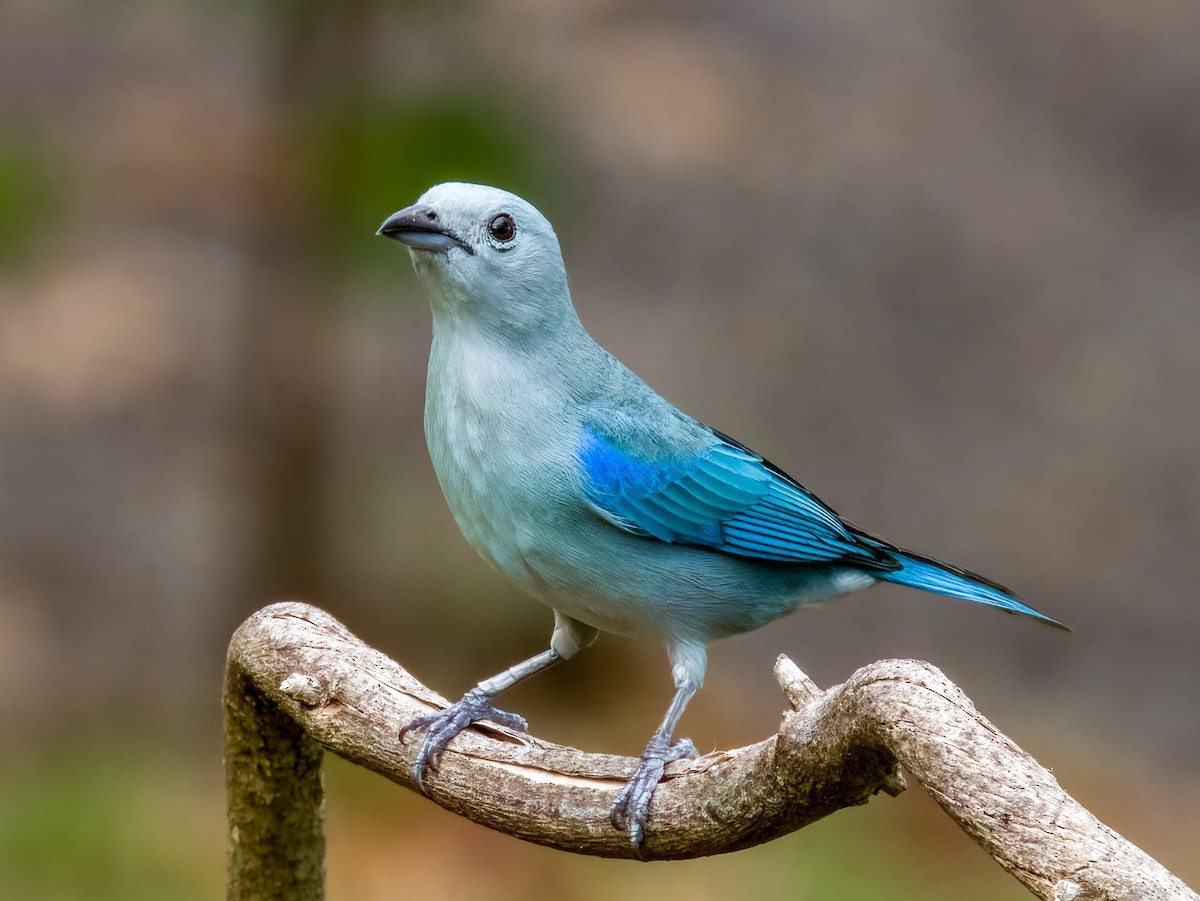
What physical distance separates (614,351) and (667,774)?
745 cm

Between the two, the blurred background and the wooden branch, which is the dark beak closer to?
the wooden branch

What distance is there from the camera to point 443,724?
359 centimetres

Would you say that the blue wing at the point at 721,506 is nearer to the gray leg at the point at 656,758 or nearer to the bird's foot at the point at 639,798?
the gray leg at the point at 656,758

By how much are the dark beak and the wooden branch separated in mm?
933

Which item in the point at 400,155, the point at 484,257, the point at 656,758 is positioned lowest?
the point at 656,758

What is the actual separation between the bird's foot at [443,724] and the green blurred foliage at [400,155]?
11.8 ft

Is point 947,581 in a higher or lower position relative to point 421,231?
lower

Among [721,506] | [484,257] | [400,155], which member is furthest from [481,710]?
[400,155]

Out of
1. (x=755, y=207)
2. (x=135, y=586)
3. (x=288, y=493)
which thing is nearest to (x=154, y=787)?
(x=288, y=493)

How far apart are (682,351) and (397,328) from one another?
2.24 meters

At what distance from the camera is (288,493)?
26.0 ft

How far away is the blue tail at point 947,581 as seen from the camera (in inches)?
156

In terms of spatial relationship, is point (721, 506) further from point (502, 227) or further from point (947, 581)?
point (502, 227)

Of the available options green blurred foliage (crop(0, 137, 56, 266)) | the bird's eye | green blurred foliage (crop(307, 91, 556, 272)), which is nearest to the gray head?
the bird's eye
